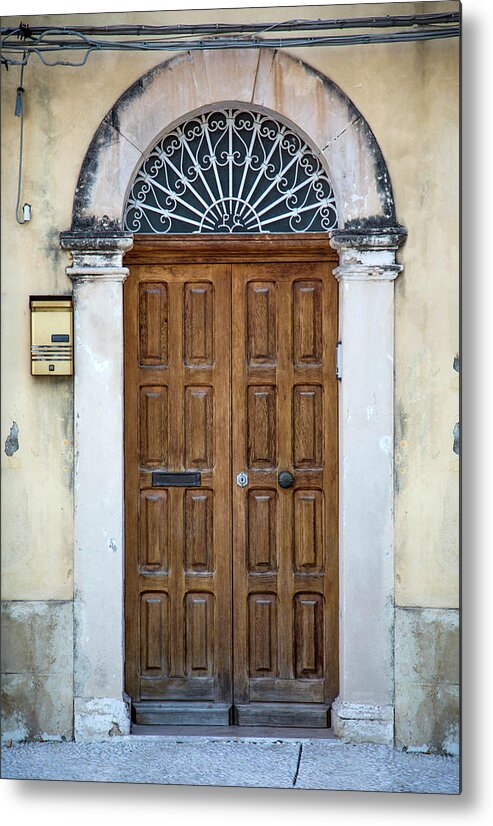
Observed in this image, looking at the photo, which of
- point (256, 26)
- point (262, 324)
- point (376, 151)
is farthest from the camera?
point (262, 324)

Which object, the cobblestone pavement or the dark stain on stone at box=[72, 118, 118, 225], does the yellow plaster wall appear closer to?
the dark stain on stone at box=[72, 118, 118, 225]

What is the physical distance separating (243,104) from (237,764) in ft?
8.67

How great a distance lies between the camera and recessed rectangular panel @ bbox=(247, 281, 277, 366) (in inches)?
180

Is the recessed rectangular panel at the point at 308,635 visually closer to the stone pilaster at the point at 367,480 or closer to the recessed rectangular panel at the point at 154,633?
the stone pilaster at the point at 367,480

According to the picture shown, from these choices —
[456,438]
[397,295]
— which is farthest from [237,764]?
[397,295]

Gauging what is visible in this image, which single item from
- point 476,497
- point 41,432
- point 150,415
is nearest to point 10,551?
point 41,432

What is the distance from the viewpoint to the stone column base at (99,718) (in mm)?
4398

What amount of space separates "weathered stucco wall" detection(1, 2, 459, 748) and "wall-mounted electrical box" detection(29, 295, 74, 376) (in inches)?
1.7

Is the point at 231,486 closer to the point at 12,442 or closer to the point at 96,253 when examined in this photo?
the point at 12,442

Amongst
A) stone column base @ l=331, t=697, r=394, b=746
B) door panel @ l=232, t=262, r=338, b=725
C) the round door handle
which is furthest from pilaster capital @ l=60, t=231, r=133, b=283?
stone column base @ l=331, t=697, r=394, b=746

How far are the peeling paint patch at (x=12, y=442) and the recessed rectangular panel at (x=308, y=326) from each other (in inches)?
47.6

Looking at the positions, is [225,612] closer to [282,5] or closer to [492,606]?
[492,606]

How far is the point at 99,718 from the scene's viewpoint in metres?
4.42

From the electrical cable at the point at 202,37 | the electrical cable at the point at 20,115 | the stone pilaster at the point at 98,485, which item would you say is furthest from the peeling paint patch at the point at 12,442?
the electrical cable at the point at 202,37
